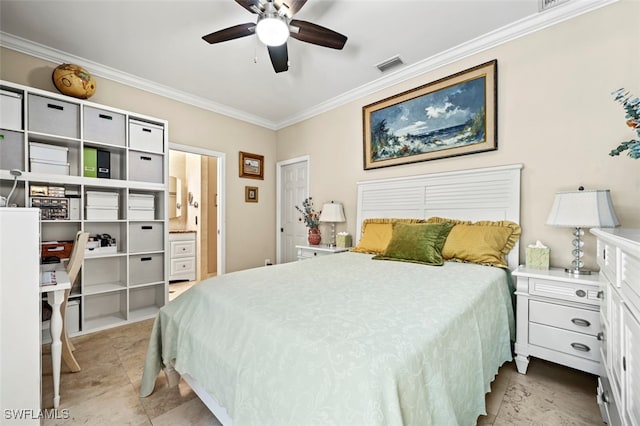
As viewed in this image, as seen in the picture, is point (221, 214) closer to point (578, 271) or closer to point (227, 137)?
point (227, 137)

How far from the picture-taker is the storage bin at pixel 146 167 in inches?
115

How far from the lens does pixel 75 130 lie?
2.59m

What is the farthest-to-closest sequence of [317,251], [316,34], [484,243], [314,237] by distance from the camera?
[314,237] < [317,251] < [484,243] < [316,34]

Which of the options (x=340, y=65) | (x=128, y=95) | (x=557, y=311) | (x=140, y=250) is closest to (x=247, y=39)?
(x=340, y=65)

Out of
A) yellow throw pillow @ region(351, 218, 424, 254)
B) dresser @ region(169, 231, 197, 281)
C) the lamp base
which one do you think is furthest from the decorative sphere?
the lamp base

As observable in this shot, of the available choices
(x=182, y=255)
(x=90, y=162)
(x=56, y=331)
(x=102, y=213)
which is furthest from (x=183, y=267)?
(x=56, y=331)

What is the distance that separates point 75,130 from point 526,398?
14.0 ft

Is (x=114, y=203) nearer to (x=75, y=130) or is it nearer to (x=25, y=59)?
(x=75, y=130)

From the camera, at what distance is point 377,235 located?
2.91 metres

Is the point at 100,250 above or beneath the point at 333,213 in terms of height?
beneath

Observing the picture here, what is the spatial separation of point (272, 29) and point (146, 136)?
2095 mm

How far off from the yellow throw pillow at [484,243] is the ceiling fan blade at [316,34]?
1.90 metres

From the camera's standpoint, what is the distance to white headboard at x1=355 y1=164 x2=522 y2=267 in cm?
234

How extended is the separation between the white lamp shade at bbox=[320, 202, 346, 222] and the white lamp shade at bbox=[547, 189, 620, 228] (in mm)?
2183
